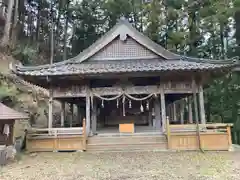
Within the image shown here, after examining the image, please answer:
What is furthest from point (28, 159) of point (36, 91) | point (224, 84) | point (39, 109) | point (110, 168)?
point (224, 84)

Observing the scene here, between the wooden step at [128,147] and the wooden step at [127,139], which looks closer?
the wooden step at [128,147]

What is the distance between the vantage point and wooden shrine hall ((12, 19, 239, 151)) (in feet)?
32.0

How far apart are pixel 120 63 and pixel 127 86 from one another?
1357 millimetres

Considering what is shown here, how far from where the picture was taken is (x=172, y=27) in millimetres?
23016

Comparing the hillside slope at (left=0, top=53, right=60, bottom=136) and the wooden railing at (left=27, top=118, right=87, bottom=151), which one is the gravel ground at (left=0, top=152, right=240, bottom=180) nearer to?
the wooden railing at (left=27, top=118, right=87, bottom=151)

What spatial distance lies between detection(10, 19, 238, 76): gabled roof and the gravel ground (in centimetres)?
360

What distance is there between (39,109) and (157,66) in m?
10.2

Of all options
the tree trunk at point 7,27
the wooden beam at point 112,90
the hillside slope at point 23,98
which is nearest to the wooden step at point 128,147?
the wooden beam at point 112,90

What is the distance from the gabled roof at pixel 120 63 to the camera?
10094mm

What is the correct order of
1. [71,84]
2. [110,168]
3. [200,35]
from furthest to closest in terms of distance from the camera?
1. [200,35]
2. [71,84]
3. [110,168]

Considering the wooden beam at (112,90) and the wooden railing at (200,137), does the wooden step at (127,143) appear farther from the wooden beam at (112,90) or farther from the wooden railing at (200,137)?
the wooden beam at (112,90)

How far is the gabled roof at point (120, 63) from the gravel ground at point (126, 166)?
3.60m

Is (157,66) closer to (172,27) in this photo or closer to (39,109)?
(39,109)

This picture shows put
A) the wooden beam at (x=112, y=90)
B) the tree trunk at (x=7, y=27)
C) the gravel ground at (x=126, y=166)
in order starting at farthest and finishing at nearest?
the tree trunk at (x=7, y=27)
the wooden beam at (x=112, y=90)
the gravel ground at (x=126, y=166)
